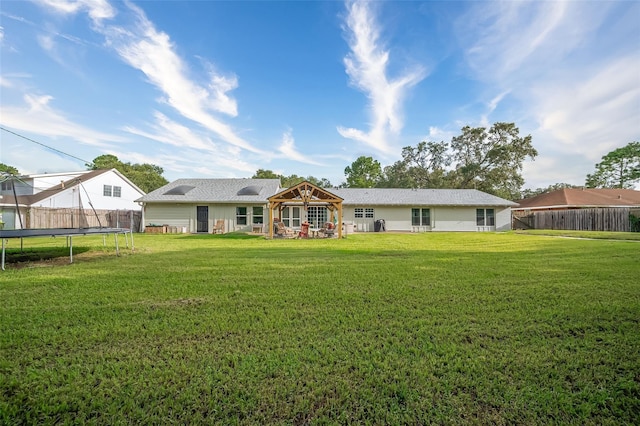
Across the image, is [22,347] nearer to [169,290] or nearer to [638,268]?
[169,290]

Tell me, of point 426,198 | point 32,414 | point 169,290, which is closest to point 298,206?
point 426,198

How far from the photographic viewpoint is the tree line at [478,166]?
3278 centimetres

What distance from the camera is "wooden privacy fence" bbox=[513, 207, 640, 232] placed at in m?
18.8

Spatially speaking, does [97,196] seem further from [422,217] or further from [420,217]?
[422,217]

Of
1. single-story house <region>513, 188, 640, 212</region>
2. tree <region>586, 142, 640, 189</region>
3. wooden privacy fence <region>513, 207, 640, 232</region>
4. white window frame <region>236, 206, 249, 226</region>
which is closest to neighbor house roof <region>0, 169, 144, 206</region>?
white window frame <region>236, 206, 249, 226</region>

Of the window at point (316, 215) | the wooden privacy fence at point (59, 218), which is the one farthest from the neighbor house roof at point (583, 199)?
the wooden privacy fence at point (59, 218)

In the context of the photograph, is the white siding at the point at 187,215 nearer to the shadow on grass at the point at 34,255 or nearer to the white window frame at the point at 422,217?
the shadow on grass at the point at 34,255

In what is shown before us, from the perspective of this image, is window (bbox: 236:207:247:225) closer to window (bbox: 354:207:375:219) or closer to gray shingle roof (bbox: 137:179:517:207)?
gray shingle roof (bbox: 137:179:517:207)

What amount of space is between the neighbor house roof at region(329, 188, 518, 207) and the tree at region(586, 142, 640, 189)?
3019 centimetres

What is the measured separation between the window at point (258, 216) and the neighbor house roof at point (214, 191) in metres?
0.85

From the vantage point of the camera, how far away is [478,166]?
34.4 meters

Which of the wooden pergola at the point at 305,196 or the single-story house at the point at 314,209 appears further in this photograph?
the single-story house at the point at 314,209

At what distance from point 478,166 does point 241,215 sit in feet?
94.8

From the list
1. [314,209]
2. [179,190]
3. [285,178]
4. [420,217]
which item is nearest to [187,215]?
[179,190]
